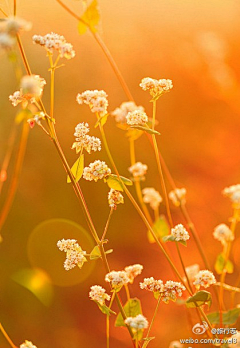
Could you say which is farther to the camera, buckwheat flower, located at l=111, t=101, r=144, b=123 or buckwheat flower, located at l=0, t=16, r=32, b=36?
buckwheat flower, located at l=111, t=101, r=144, b=123

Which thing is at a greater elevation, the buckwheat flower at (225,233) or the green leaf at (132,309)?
the buckwheat flower at (225,233)

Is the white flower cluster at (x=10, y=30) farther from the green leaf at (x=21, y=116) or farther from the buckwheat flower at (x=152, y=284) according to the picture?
the buckwheat flower at (x=152, y=284)

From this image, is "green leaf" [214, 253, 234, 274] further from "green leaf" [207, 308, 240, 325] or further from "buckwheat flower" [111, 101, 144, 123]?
"buckwheat flower" [111, 101, 144, 123]

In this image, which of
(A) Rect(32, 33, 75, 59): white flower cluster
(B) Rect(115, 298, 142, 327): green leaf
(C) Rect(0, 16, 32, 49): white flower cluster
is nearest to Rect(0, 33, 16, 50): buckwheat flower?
(C) Rect(0, 16, 32, 49): white flower cluster

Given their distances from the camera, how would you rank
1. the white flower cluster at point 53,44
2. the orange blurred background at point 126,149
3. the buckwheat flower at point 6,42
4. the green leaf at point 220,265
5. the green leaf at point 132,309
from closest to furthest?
the buckwheat flower at point 6,42
the white flower cluster at point 53,44
the green leaf at point 132,309
the green leaf at point 220,265
the orange blurred background at point 126,149

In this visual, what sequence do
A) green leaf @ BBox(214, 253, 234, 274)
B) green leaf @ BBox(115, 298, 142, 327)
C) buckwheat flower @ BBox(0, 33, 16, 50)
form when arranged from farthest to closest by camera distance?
green leaf @ BBox(214, 253, 234, 274) < green leaf @ BBox(115, 298, 142, 327) < buckwheat flower @ BBox(0, 33, 16, 50)

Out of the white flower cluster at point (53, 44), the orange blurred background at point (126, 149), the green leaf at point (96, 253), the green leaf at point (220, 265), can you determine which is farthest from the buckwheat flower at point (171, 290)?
the orange blurred background at point (126, 149)
